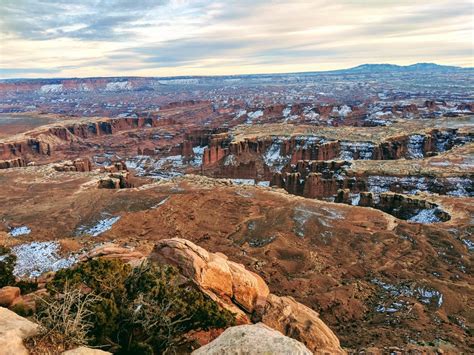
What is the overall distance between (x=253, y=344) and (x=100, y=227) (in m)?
30.0

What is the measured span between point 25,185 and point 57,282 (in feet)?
151

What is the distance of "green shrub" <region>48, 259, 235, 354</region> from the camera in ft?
37.2

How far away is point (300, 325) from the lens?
47.3 feet

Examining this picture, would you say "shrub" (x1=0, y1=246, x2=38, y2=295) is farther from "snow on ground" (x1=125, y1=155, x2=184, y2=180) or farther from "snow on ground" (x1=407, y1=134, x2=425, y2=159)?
"snow on ground" (x1=407, y1=134, x2=425, y2=159)

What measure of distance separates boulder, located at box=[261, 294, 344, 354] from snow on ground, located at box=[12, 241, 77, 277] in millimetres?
14305

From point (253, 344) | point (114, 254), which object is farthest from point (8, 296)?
point (253, 344)

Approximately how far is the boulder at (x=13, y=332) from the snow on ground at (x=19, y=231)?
28348 mm

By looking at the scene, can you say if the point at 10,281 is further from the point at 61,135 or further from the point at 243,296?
the point at 61,135

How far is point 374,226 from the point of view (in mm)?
33469

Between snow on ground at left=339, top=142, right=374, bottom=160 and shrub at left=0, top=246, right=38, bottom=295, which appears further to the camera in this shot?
snow on ground at left=339, top=142, right=374, bottom=160

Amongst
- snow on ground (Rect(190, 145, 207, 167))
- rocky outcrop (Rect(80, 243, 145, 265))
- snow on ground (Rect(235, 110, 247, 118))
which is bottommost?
snow on ground (Rect(190, 145, 207, 167))

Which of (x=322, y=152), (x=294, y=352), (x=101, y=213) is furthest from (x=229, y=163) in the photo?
(x=294, y=352)

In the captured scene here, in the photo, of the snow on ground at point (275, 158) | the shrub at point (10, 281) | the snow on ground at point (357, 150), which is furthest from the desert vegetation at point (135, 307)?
the snow on ground at point (357, 150)

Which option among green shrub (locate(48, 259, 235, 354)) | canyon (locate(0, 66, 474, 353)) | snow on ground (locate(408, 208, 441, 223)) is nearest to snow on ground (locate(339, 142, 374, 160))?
canyon (locate(0, 66, 474, 353))
